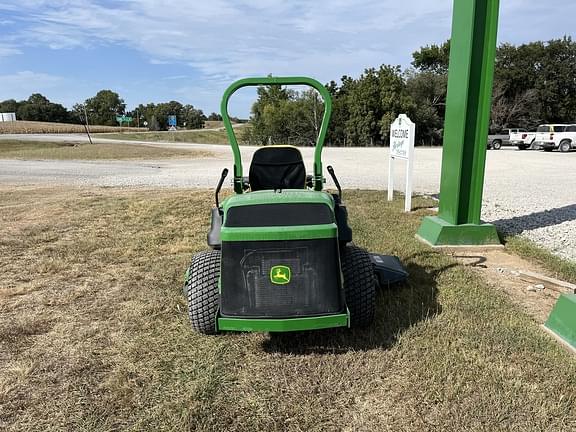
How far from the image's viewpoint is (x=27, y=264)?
506 centimetres

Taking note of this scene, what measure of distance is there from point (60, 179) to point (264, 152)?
11.7 metres

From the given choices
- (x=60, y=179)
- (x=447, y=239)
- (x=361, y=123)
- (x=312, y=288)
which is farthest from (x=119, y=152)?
(x=312, y=288)

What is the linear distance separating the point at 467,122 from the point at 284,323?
4.01 metres

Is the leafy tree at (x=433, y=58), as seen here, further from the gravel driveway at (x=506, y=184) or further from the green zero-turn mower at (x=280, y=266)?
the green zero-turn mower at (x=280, y=266)

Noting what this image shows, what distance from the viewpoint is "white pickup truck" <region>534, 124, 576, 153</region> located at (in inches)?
1022

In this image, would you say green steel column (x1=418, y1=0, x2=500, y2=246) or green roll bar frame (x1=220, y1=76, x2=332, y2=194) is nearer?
green roll bar frame (x1=220, y1=76, x2=332, y2=194)

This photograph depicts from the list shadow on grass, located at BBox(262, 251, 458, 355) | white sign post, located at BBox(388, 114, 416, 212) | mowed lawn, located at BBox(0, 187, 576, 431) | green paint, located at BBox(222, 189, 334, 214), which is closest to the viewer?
mowed lawn, located at BBox(0, 187, 576, 431)

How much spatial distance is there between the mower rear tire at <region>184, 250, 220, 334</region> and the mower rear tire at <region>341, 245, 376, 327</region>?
92 cm

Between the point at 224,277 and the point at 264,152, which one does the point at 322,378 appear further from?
the point at 264,152

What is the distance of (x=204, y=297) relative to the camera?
3.16 metres

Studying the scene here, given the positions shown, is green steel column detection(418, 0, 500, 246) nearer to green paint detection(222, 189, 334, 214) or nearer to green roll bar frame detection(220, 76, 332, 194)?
green roll bar frame detection(220, 76, 332, 194)

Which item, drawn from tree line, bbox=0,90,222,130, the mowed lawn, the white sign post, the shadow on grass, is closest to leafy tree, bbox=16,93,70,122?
tree line, bbox=0,90,222,130

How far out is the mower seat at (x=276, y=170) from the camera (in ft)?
13.5

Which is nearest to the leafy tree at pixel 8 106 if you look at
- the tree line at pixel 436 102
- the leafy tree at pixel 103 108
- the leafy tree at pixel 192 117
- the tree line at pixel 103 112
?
the tree line at pixel 103 112
